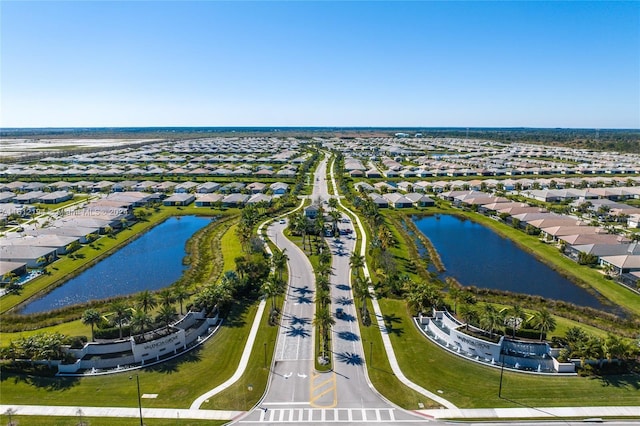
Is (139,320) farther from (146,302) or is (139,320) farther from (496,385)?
(496,385)

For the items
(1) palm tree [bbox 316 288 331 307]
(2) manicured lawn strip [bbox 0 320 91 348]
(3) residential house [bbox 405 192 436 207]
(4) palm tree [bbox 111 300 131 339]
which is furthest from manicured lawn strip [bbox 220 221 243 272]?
(3) residential house [bbox 405 192 436 207]

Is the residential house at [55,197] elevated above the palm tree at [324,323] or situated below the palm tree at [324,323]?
above

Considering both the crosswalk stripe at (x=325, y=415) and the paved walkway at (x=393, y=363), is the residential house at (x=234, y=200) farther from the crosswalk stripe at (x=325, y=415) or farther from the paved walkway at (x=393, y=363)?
the crosswalk stripe at (x=325, y=415)

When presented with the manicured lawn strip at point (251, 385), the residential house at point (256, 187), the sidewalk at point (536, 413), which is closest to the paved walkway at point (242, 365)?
the manicured lawn strip at point (251, 385)

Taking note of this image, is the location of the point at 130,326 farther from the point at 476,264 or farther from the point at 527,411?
the point at 476,264

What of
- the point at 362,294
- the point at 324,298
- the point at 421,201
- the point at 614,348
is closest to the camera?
the point at 614,348

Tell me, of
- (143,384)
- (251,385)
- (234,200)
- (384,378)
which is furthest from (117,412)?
(234,200)

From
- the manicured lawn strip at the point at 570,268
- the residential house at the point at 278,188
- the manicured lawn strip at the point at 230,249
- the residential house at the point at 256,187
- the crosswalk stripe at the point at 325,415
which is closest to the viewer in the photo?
the crosswalk stripe at the point at 325,415

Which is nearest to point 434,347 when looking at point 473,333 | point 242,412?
point 473,333
